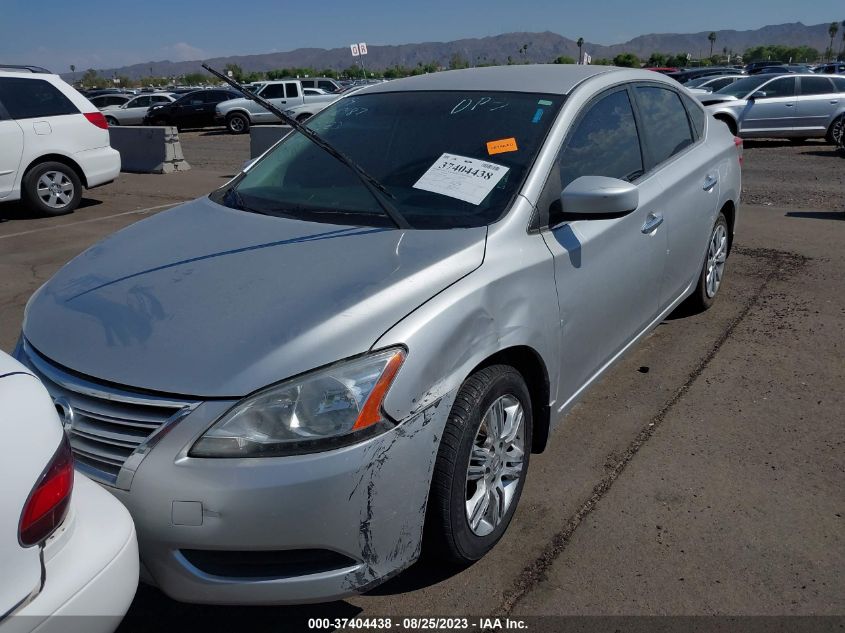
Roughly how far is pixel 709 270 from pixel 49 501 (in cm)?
455

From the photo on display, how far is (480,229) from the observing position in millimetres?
2930

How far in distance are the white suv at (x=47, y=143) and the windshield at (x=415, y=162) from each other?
6.88 metres

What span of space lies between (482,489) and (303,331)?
94cm

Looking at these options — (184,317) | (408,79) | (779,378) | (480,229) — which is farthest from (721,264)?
(184,317)

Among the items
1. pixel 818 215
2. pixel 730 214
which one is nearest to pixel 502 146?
pixel 730 214

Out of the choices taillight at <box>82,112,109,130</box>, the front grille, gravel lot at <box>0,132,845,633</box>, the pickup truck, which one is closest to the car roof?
gravel lot at <box>0,132,845,633</box>

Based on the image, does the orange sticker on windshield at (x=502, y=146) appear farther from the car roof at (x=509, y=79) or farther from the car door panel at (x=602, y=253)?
the car roof at (x=509, y=79)

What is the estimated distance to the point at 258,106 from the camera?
25734mm

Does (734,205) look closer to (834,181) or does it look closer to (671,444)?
(671,444)

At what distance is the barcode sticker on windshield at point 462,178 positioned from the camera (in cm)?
317

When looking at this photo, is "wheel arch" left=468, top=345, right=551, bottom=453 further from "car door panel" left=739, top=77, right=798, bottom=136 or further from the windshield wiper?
"car door panel" left=739, top=77, right=798, bottom=136

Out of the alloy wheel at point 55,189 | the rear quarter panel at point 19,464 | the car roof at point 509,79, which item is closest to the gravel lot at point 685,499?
the rear quarter panel at point 19,464

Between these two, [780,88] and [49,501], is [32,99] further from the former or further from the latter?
[780,88]

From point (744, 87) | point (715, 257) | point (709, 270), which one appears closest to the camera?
point (709, 270)
